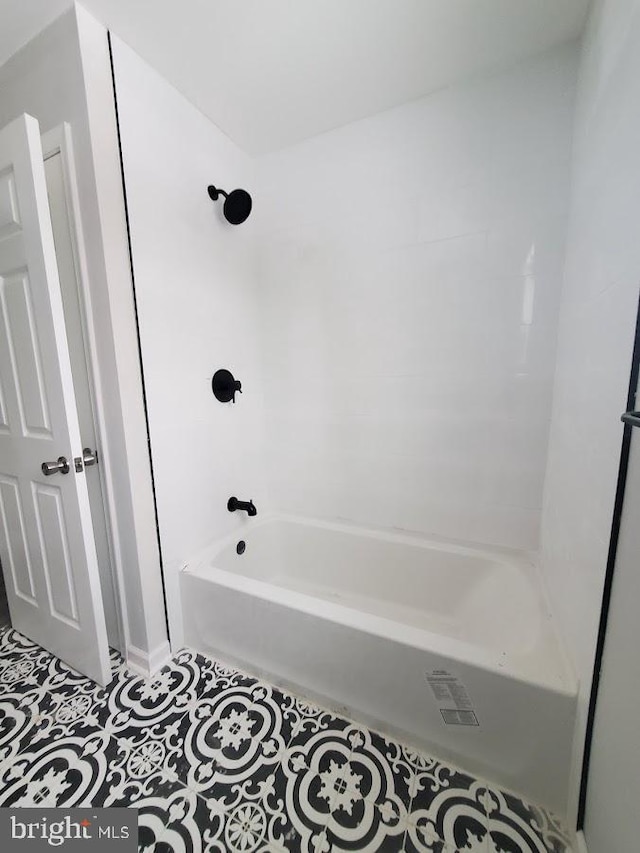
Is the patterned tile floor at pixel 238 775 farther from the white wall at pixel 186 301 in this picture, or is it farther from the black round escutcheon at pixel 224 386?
the black round escutcheon at pixel 224 386

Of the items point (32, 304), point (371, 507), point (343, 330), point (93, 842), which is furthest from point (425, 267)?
point (93, 842)

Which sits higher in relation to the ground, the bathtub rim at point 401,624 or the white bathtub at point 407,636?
the bathtub rim at point 401,624

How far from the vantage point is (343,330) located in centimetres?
162

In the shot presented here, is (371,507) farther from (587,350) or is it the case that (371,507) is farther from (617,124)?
(617,124)

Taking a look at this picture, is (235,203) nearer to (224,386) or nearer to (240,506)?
(224,386)

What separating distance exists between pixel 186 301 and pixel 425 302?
40.8 inches

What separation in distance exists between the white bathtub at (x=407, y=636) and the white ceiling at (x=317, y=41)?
6.23 ft

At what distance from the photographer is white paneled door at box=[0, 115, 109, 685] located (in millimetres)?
1012

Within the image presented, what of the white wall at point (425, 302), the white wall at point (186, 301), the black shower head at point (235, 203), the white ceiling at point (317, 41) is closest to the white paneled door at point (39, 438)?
the white wall at point (186, 301)

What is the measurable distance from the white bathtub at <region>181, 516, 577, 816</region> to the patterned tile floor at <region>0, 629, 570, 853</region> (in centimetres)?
8

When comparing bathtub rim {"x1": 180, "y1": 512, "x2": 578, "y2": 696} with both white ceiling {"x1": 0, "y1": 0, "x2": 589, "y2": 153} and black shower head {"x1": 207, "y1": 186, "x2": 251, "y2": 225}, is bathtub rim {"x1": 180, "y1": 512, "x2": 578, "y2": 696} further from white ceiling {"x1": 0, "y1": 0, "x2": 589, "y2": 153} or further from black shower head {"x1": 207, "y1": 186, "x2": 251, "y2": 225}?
white ceiling {"x1": 0, "y1": 0, "x2": 589, "y2": 153}

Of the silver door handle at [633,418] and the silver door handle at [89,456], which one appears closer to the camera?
the silver door handle at [633,418]

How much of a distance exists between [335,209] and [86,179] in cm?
100

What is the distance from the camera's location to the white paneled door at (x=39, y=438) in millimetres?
1012
